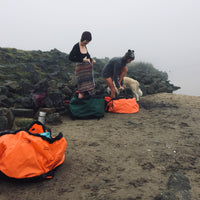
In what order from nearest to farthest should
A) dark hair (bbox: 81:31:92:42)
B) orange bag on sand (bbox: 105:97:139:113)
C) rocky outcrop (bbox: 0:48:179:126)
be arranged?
dark hair (bbox: 81:31:92:42) < rocky outcrop (bbox: 0:48:179:126) < orange bag on sand (bbox: 105:97:139:113)

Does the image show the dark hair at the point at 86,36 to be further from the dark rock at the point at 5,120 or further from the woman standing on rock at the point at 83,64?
the dark rock at the point at 5,120

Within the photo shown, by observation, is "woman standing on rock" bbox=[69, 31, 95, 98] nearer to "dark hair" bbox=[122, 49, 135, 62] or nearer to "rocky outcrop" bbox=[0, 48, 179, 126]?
"rocky outcrop" bbox=[0, 48, 179, 126]

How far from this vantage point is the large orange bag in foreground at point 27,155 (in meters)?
2.23

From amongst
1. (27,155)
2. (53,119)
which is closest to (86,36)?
→ (53,119)

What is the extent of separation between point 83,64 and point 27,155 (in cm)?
337

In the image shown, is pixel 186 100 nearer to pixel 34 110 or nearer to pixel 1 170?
pixel 34 110

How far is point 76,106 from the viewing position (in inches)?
211

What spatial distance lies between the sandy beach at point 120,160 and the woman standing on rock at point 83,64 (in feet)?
3.18

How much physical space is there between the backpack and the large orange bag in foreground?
274cm

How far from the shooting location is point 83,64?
519 cm

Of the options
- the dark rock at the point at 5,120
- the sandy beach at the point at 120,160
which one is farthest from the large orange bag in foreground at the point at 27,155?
the dark rock at the point at 5,120

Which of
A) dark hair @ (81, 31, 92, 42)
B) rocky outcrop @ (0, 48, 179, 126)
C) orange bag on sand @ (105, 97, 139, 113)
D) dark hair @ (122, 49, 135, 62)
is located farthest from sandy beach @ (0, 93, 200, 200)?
dark hair @ (81, 31, 92, 42)

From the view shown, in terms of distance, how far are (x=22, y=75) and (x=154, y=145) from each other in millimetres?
6014

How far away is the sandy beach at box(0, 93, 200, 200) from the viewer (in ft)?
7.30
